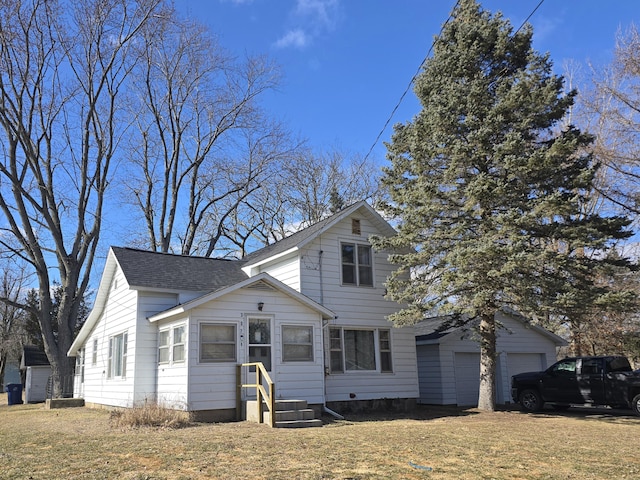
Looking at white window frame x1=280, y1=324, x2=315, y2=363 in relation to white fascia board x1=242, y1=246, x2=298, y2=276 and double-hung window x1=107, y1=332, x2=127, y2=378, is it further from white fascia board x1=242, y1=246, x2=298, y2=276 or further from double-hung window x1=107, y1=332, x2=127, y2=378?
double-hung window x1=107, y1=332, x2=127, y2=378

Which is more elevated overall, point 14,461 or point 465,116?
point 465,116

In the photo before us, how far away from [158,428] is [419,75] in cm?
1283

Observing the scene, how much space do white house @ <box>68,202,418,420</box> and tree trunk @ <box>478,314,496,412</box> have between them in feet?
8.01

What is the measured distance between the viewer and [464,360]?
781 inches

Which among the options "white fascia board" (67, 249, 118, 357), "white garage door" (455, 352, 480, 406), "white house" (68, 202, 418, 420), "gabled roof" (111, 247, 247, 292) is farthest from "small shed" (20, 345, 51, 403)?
"white garage door" (455, 352, 480, 406)

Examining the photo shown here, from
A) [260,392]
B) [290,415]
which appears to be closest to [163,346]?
[260,392]

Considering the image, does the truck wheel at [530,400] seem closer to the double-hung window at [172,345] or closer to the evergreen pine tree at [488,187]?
the evergreen pine tree at [488,187]

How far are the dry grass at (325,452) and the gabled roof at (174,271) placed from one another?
474cm

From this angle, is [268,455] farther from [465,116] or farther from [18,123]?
[18,123]

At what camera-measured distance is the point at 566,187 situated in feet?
46.9

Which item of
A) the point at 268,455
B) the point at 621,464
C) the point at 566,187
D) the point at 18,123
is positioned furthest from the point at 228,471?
the point at 18,123

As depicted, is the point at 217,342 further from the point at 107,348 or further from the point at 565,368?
the point at 565,368

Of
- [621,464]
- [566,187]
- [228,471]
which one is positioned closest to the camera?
[228,471]

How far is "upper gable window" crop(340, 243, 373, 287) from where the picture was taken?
57.7ft
